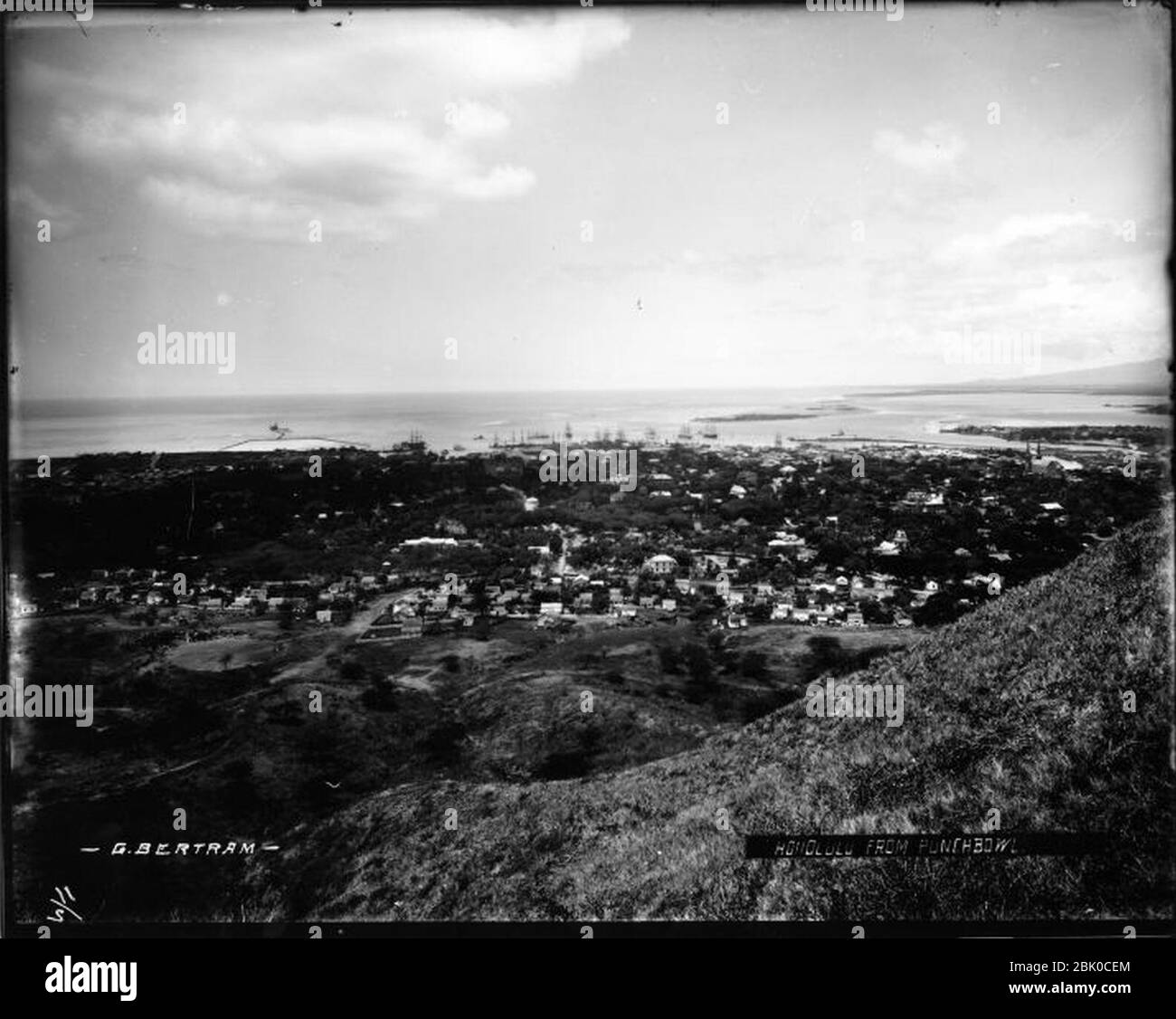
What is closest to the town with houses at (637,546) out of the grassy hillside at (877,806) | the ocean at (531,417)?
the ocean at (531,417)

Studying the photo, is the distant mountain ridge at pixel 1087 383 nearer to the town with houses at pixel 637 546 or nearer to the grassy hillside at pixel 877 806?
the town with houses at pixel 637 546

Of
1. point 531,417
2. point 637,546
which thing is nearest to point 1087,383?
point 637,546

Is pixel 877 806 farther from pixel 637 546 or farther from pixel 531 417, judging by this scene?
pixel 531 417

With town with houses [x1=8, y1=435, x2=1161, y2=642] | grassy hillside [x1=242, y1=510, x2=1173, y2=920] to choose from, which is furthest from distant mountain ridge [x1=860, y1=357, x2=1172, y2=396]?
grassy hillside [x1=242, y1=510, x2=1173, y2=920]

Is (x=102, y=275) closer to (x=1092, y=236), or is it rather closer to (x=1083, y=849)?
(x=1092, y=236)

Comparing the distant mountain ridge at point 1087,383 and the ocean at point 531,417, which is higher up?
the distant mountain ridge at point 1087,383
